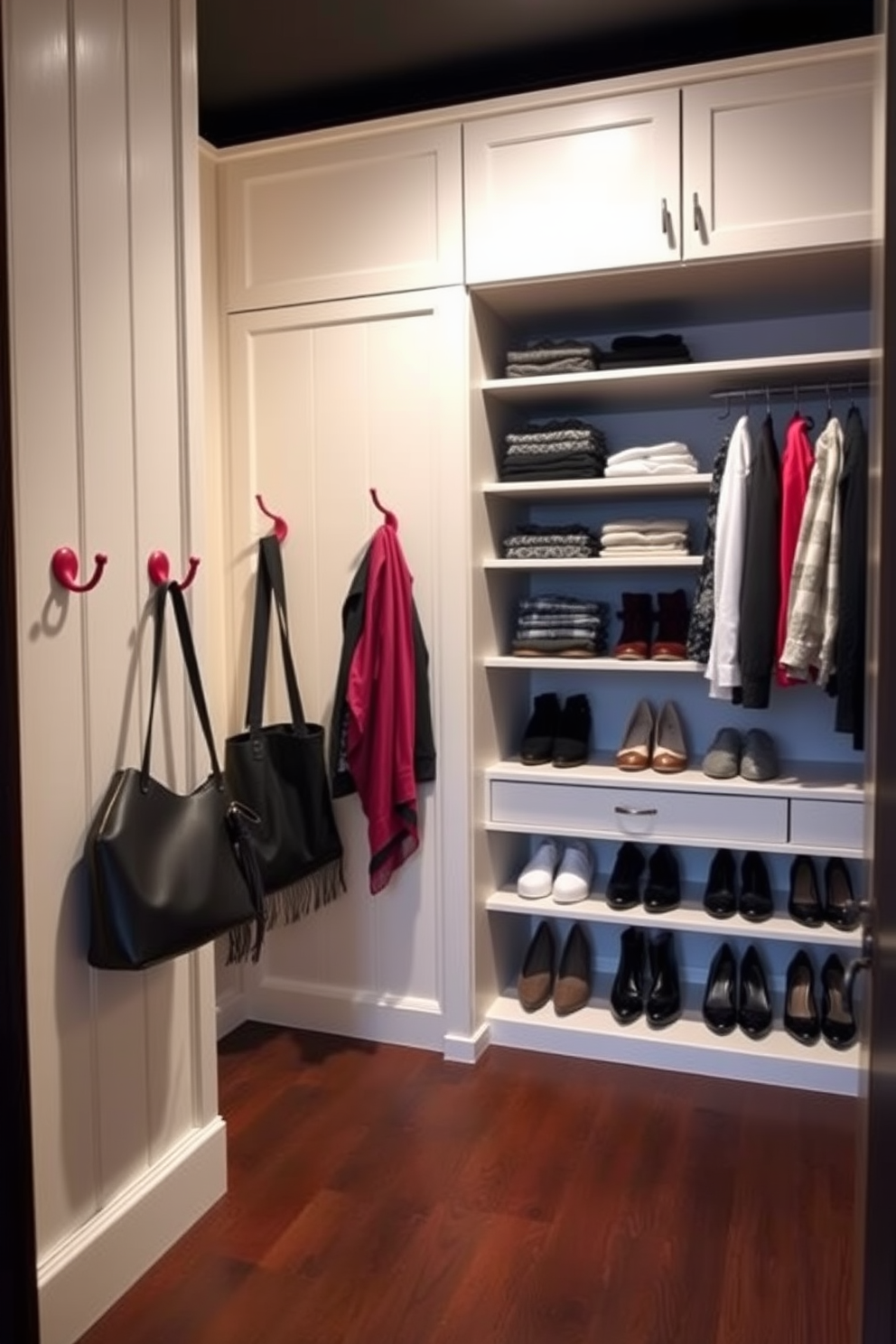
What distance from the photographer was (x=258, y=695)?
2.73 metres

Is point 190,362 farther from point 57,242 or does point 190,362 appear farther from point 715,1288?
point 715,1288

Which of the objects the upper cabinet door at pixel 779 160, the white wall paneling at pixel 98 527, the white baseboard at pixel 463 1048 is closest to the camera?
the white wall paneling at pixel 98 527

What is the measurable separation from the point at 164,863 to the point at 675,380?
5.83ft

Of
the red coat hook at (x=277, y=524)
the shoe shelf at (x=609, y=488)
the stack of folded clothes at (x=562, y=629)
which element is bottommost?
the stack of folded clothes at (x=562, y=629)

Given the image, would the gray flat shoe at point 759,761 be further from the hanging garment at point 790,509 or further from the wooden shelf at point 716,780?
the hanging garment at point 790,509

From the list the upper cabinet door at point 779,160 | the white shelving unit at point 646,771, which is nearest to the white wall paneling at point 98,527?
the white shelving unit at point 646,771

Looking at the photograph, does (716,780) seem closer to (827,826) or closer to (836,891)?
(827,826)

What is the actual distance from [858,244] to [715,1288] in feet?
7.17

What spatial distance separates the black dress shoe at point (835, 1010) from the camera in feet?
8.37

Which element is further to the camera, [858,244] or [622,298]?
[622,298]

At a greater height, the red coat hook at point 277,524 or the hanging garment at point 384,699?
the red coat hook at point 277,524

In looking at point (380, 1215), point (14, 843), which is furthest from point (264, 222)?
point (380, 1215)

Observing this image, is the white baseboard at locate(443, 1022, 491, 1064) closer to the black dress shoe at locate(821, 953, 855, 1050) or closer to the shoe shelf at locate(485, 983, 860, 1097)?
the shoe shelf at locate(485, 983, 860, 1097)

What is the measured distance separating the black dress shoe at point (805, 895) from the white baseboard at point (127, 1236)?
1.54 metres
